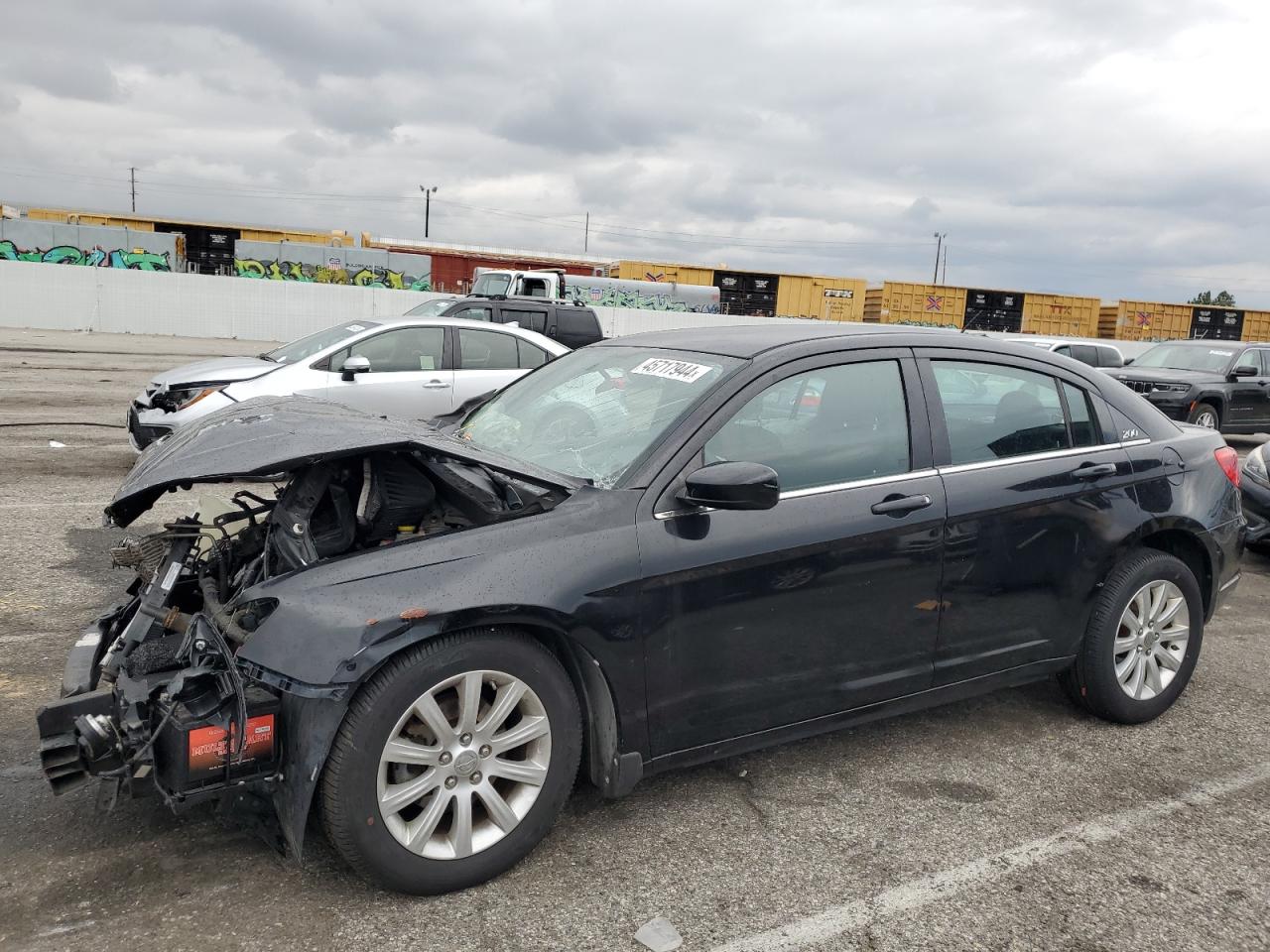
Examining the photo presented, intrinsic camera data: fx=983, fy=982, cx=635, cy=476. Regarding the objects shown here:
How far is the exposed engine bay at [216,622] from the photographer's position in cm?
264

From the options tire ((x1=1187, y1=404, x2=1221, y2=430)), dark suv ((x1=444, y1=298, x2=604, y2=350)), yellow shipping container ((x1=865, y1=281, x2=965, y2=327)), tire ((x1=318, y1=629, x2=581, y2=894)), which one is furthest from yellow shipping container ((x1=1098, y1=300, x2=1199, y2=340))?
tire ((x1=318, y1=629, x2=581, y2=894))

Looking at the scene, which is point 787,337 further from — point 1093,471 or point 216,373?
point 216,373

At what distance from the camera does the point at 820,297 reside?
146 feet

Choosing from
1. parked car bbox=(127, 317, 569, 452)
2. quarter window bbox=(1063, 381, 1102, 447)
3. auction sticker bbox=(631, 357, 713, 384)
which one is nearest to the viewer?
auction sticker bbox=(631, 357, 713, 384)

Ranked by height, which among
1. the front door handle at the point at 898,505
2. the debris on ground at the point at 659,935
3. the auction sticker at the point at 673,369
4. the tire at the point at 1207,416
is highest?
the auction sticker at the point at 673,369

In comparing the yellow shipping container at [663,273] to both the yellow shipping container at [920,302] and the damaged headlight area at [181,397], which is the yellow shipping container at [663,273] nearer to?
the yellow shipping container at [920,302]

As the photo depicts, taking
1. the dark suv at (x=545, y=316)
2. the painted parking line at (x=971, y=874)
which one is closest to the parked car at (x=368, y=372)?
the dark suv at (x=545, y=316)

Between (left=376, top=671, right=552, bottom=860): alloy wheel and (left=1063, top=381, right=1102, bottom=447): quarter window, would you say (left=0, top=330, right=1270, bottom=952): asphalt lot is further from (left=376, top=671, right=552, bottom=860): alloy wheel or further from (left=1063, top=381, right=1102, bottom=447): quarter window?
(left=1063, top=381, right=1102, bottom=447): quarter window

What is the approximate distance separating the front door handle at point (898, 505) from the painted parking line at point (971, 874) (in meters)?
1.16

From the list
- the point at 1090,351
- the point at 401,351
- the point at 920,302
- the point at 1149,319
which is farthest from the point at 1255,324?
the point at 401,351

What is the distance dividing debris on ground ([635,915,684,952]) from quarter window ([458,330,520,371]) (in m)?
7.84

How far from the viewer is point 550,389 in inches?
162

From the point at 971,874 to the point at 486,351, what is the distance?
317 inches

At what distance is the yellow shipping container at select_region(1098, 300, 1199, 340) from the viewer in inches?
1834
